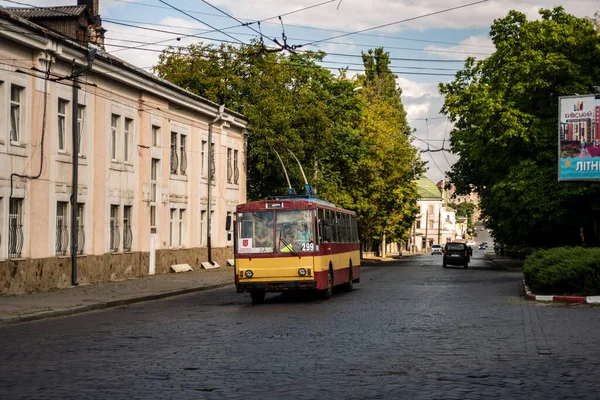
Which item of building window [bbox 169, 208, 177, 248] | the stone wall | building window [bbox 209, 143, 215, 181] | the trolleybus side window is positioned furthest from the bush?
building window [bbox 209, 143, 215, 181]

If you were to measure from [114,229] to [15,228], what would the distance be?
856 cm

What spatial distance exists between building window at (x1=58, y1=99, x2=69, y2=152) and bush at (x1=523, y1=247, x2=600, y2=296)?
51.5 feet

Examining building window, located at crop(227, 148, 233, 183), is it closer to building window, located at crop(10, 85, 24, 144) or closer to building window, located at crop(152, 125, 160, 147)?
building window, located at crop(152, 125, 160, 147)

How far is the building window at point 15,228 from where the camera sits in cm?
2891

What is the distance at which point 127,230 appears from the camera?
3903 cm

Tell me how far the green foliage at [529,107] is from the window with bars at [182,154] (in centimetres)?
1477

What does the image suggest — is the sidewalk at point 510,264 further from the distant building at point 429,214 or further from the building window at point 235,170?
the distant building at point 429,214

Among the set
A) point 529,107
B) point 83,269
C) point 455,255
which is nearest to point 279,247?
point 83,269

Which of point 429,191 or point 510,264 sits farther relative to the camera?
point 429,191

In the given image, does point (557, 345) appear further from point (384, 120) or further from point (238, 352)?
point (384, 120)

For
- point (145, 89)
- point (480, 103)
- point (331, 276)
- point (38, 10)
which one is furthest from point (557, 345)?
point (480, 103)

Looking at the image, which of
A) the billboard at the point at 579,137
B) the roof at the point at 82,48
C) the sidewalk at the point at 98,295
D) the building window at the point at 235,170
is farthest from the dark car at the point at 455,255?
Result: the billboard at the point at 579,137

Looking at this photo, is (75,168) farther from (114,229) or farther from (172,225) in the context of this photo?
(172,225)

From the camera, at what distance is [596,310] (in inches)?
872
